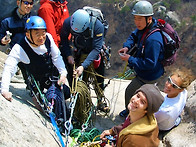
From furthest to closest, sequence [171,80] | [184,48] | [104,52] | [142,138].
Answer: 1. [184,48]
2. [104,52]
3. [171,80]
4. [142,138]

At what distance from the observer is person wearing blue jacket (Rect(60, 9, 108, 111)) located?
3.30m

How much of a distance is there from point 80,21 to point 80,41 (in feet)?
1.35

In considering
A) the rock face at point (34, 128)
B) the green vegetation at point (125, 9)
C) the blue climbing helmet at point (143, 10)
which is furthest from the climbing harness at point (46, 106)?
the green vegetation at point (125, 9)

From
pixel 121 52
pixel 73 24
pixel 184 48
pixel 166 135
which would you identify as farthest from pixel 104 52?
pixel 184 48

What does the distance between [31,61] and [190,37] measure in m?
23.5

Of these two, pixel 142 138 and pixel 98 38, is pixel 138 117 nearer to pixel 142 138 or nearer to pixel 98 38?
pixel 142 138

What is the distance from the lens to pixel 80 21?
3.27 meters

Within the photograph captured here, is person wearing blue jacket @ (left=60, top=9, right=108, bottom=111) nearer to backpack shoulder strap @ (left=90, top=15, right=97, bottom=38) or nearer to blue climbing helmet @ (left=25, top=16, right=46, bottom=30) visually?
backpack shoulder strap @ (left=90, top=15, right=97, bottom=38)

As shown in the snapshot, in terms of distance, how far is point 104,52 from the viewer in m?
3.92

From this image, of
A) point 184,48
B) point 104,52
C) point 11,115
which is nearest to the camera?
point 11,115

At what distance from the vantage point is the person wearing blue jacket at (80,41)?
10.8 feet

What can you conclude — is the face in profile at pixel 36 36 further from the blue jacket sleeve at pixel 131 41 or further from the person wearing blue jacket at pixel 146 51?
the blue jacket sleeve at pixel 131 41

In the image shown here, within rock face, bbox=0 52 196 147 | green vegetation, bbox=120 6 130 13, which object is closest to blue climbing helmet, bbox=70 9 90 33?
rock face, bbox=0 52 196 147

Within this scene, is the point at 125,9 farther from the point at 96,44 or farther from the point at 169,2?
the point at 96,44
